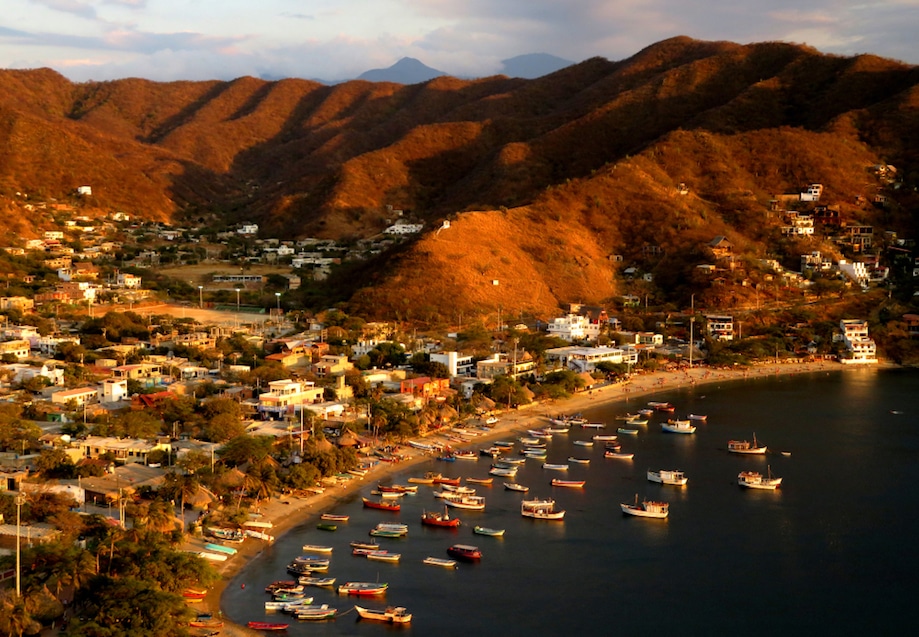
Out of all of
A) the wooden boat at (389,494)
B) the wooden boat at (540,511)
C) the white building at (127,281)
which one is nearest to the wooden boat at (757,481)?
the wooden boat at (540,511)

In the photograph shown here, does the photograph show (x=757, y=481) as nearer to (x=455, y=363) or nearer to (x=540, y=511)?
(x=540, y=511)

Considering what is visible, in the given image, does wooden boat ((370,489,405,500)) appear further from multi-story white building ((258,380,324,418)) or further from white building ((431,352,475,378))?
white building ((431,352,475,378))

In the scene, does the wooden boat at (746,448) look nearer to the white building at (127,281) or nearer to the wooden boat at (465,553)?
the wooden boat at (465,553)

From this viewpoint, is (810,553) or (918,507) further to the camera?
(918,507)

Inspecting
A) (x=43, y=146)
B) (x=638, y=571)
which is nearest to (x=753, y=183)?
(x=638, y=571)

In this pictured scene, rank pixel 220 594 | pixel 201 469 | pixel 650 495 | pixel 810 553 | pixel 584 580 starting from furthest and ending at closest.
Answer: pixel 650 495
pixel 201 469
pixel 810 553
pixel 584 580
pixel 220 594

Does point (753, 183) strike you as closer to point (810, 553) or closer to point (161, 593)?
point (810, 553)

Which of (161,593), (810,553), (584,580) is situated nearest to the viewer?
(161,593)

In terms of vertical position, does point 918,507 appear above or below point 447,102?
below
